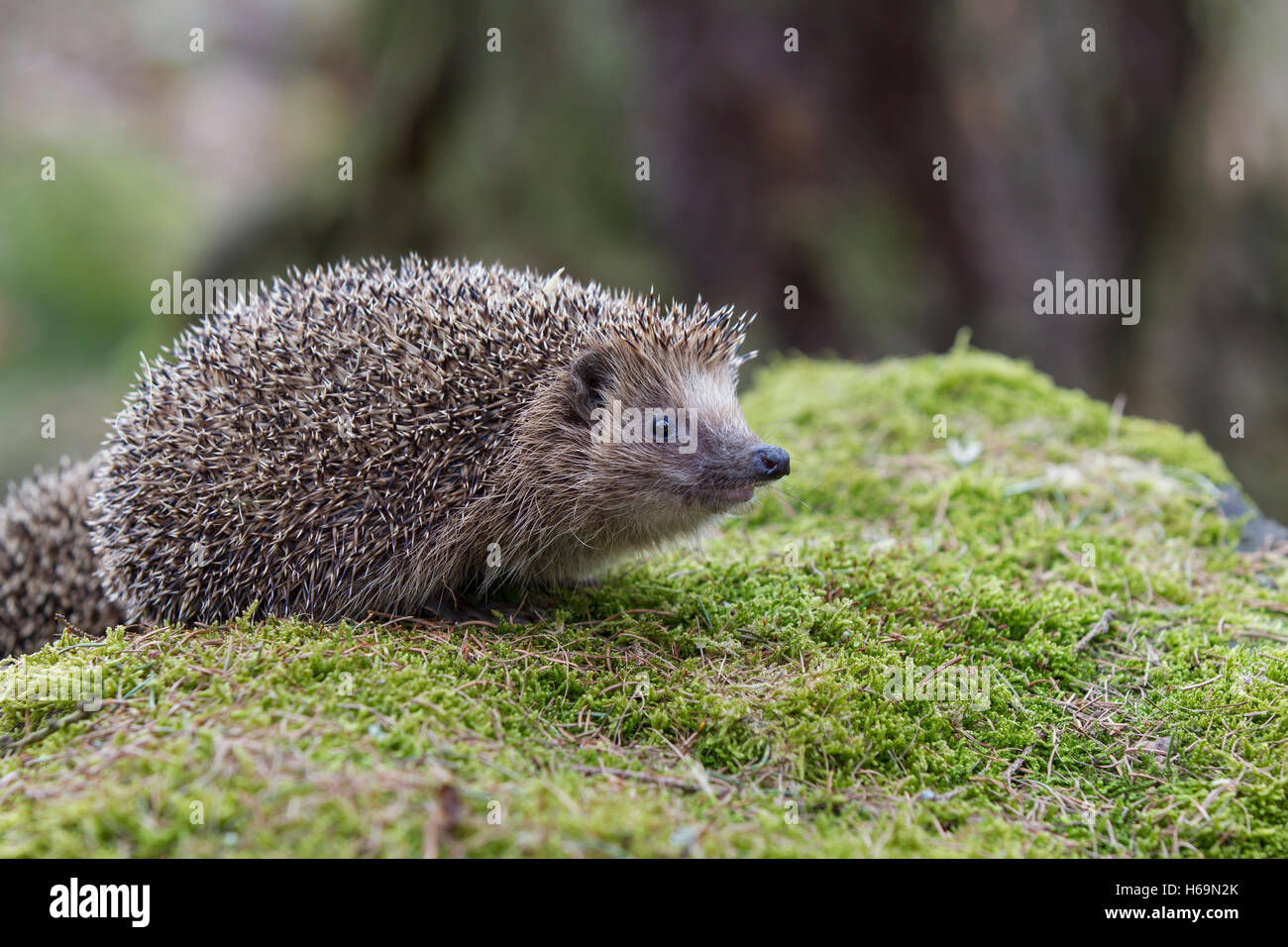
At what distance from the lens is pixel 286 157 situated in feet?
63.0

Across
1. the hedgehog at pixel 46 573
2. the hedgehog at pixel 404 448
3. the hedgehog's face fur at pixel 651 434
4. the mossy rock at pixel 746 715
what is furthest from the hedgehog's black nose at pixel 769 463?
the hedgehog at pixel 46 573

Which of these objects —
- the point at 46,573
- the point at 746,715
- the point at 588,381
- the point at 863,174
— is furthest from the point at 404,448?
the point at 863,174

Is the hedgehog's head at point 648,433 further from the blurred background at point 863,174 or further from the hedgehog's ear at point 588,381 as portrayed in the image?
the blurred background at point 863,174

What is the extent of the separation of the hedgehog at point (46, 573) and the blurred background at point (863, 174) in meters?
7.46

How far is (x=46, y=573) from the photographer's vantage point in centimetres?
685

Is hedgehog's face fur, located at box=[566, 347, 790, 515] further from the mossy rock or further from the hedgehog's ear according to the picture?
the mossy rock

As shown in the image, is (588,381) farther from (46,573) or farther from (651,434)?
(46,573)

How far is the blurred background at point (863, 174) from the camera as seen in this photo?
44.1ft

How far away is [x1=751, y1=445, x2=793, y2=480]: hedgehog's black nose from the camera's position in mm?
5465

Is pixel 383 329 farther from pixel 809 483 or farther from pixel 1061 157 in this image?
pixel 1061 157

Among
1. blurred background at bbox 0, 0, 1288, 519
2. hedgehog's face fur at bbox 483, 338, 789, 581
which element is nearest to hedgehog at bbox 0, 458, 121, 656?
hedgehog's face fur at bbox 483, 338, 789, 581

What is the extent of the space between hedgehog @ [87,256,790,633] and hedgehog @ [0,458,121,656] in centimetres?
→ 115

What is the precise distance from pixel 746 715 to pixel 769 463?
1.49 meters
